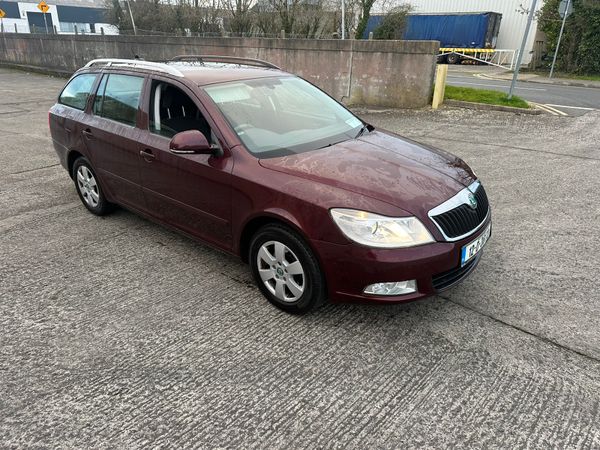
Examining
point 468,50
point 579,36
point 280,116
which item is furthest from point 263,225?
point 468,50

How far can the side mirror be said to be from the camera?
3.17m

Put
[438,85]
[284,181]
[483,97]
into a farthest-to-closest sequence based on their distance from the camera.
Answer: [483,97], [438,85], [284,181]

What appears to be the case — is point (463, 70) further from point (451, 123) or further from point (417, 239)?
point (417, 239)

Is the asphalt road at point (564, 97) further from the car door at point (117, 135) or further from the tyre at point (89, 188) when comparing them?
the tyre at point (89, 188)

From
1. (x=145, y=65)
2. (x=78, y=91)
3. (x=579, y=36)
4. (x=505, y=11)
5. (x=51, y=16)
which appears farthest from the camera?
(x=51, y=16)

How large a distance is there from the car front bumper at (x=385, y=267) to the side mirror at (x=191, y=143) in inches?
43.3

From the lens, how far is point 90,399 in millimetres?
2473

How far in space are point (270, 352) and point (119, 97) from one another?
2.87 metres

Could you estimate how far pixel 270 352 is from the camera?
2.85m

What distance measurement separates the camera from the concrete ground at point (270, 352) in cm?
230

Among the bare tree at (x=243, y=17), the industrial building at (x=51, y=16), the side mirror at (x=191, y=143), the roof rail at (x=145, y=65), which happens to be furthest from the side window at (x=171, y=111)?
the industrial building at (x=51, y=16)

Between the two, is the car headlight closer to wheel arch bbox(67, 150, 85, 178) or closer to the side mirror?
the side mirror

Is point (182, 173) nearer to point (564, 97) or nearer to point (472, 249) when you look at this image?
point (472, 249)

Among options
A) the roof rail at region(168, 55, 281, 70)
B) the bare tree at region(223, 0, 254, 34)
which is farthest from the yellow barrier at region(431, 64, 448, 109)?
the bare tree at region(223, 0, 254, 34)
